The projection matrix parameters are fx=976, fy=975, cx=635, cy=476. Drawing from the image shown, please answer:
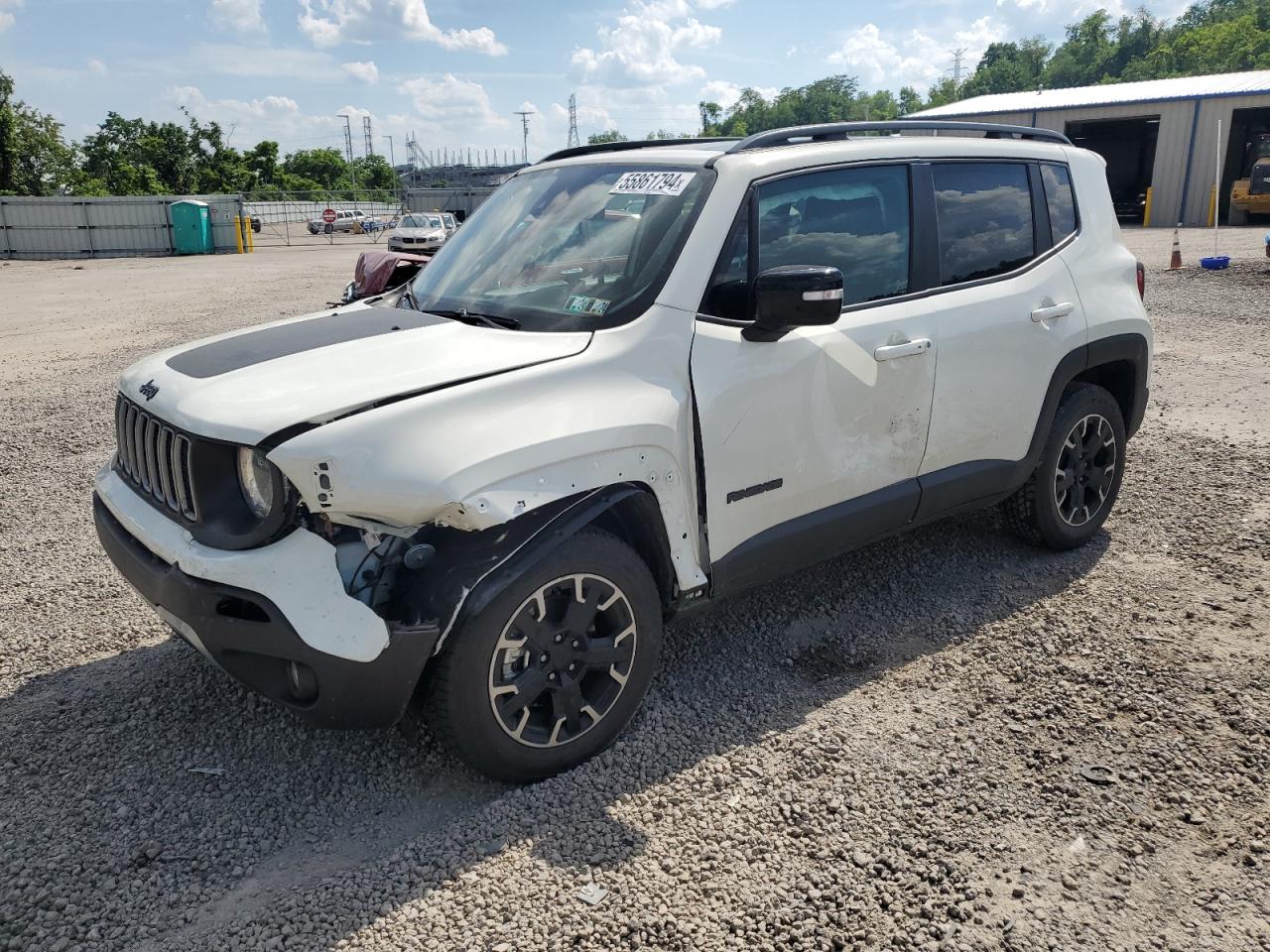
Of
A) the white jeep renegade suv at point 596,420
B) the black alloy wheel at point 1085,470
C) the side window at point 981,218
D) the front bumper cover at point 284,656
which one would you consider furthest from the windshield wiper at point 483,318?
the black alloy wheel at point 1085,470

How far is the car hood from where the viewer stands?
276 centimetres

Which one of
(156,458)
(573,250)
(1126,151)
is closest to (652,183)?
(573,250)

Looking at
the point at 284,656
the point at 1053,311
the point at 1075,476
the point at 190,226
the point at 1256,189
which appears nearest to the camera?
the point at 284,656

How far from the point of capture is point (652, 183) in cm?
355

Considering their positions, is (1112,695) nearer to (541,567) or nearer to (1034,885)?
(1034,885)

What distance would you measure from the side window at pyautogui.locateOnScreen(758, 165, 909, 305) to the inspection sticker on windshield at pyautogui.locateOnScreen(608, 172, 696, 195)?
28cm

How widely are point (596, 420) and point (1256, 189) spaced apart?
34.1 meters

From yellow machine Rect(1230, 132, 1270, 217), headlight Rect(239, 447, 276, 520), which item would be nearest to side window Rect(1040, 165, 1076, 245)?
headlight Rect(239, 447, 276, 520)

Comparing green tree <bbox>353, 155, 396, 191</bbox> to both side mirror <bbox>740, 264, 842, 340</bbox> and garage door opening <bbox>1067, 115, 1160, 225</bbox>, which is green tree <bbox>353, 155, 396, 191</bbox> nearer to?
garage door opening <bbox>1067, 115, 1160, 225</bbox>

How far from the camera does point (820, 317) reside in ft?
10.4

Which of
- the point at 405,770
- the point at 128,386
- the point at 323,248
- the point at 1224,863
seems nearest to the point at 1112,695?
the point at 1224,863

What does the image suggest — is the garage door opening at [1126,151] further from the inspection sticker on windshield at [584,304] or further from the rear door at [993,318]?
the inspection sticker on windshield at [584,304]

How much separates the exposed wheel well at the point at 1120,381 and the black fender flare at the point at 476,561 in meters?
3.12

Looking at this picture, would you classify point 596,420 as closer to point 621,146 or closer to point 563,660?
point 563,660
